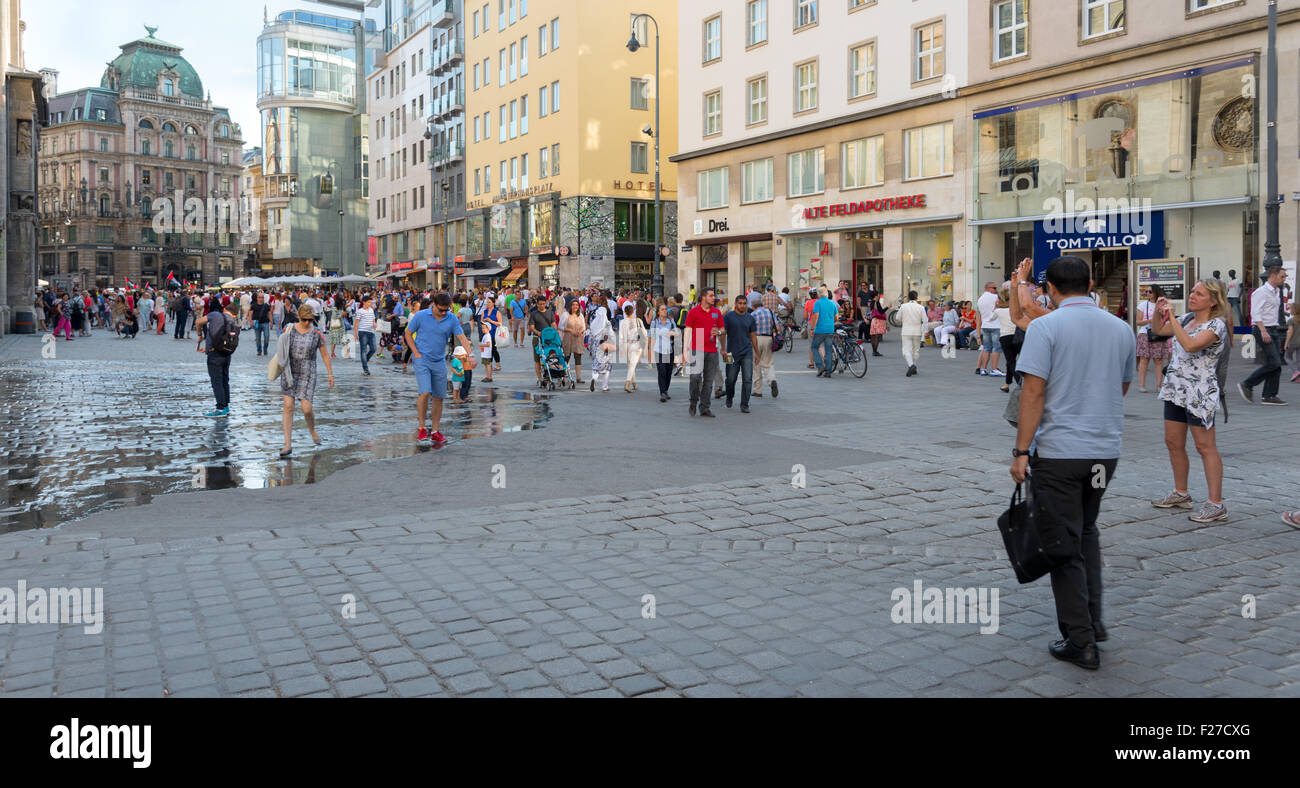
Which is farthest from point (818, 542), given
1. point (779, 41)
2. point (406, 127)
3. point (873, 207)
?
point (406, 127)

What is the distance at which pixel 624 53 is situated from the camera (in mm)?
56688

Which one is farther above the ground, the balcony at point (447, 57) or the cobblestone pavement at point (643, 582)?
the balcony at point (447, 57)

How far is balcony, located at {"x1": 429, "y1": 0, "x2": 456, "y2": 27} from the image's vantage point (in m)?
71.1

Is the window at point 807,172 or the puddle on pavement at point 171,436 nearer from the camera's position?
the puddle on pavement at point 171,436

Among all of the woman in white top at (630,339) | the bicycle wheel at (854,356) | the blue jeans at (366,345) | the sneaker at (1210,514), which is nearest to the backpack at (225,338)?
the woman in white top at (630,339)

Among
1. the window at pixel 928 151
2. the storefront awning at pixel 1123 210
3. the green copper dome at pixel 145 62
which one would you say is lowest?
the storefront awning at pixel 1123 210

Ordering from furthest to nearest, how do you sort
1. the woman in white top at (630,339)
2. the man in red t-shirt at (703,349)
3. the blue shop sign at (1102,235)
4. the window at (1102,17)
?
1. the window at (1102,17)
2. the blue shop sign at (1102,235)
3. the woman in white top at (630,339)
4. the man in red t-shirt at (703,349)

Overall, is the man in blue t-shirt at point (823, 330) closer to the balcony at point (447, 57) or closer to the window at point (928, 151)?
the window at point (928, 151)

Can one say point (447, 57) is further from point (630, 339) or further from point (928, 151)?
point (630, 339)

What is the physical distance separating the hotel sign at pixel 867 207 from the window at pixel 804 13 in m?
6.77

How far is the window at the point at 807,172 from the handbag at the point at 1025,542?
119 ft

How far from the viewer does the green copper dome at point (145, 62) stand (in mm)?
118750

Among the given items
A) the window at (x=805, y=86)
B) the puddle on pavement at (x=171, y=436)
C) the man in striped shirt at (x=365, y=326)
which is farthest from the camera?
the window at (x=805, y=86)

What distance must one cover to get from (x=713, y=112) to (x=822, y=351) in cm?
2606
